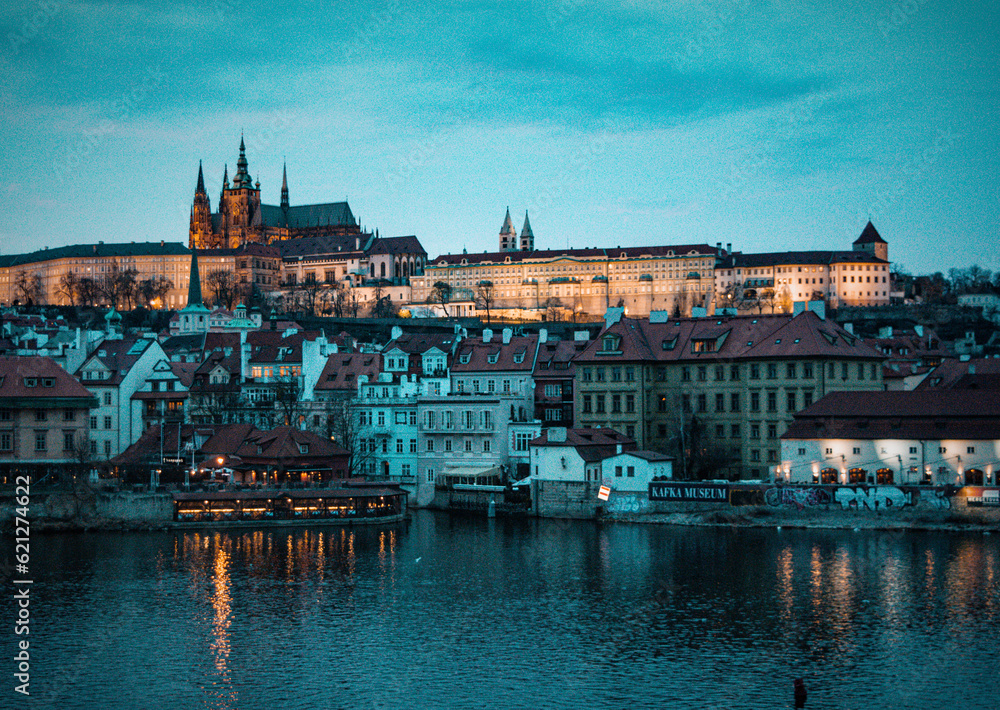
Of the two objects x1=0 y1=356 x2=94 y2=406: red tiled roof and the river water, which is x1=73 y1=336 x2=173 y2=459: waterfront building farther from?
the river water

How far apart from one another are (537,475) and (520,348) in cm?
1297

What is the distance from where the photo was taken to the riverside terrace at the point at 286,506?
2504 inches

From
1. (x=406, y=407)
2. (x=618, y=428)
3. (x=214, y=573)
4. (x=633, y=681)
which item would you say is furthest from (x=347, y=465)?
(x=633, y=681)

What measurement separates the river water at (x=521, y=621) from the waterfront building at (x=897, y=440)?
19.4 feet

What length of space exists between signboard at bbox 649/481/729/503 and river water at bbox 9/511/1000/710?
12.8 feet

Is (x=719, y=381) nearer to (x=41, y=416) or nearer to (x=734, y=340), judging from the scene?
(x=734, y=340)

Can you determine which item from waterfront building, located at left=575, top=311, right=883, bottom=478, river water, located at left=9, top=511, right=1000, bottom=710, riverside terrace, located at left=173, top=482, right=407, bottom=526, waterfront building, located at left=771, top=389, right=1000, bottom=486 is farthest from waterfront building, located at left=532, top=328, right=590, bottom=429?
river water, located at left=9, top=511, right=1000, bottom=710

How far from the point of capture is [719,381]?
72938 mm

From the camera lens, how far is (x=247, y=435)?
2852 inches

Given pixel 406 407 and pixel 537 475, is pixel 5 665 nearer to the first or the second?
pixel 537 475

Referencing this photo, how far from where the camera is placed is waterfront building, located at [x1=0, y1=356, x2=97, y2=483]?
6900cm

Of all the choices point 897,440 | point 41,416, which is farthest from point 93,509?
point 897,440

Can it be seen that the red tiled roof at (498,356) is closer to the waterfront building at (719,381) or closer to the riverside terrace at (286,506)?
the waterfront building at (719,381)

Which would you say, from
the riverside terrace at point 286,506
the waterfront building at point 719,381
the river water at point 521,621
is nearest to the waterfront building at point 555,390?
the waterfront building at point 719,381
